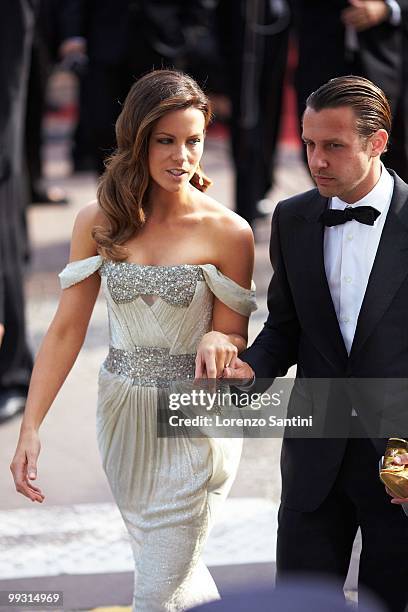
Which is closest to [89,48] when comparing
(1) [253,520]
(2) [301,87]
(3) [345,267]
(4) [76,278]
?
(2) [301,87]

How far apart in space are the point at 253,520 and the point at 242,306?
4.84 ft

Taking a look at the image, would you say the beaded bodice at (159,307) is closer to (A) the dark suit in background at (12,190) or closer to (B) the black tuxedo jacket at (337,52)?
(A) the dark suit in background at (12,190)

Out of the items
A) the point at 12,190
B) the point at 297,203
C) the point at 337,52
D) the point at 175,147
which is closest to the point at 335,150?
the point at 297,203

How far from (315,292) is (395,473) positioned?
0.51m

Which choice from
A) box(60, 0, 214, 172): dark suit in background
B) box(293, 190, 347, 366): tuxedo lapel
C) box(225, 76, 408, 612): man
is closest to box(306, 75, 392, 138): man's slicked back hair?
box(225, 76, 408, 612): man

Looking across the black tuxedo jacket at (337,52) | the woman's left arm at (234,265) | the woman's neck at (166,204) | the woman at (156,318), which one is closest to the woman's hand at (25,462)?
the woman at (156,318)

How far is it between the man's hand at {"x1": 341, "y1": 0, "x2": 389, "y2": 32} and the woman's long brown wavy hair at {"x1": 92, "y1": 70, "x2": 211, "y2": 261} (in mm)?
3010

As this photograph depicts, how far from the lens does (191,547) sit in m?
3.61

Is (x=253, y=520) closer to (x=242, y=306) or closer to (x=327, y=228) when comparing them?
(x=242, y=306)

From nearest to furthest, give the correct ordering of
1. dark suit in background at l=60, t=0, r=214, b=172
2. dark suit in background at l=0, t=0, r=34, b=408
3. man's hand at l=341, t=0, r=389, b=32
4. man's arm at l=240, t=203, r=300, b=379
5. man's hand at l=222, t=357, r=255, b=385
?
1. man's hand at l=222, t=357, r=255, b=385
2. man's arm at l=240, t=203, r=300, b=379
3. dark suit in background at l=0, t=0, r=34, b=408
4. man's hand at l=341, t=0, r=389, b=32
5. dark suit in background at l=60, t=0, r=214, b=172

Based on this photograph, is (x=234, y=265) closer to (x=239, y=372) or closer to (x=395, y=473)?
(x=239, y=372)

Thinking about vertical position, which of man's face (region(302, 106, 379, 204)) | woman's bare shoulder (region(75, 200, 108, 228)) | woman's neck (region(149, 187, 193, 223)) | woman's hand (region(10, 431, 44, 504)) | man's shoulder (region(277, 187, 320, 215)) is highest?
man's face (region(302, 106, 379, 204))

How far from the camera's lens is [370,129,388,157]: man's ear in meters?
3.19

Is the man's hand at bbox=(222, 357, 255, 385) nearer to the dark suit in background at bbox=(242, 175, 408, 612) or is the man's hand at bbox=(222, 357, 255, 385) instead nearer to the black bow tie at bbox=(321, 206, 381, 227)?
the dark suit in background at bbox=(242, 175, 408, 612)
